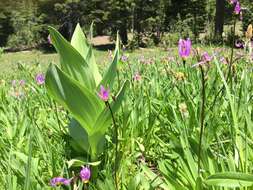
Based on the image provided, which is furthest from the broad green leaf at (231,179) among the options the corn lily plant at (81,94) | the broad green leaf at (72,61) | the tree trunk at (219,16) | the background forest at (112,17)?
the background forest at (112,17)

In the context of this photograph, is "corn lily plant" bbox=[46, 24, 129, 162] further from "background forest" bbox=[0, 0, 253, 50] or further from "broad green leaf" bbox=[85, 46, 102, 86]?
"background forest" bbox=[0, 0, 253, 50]

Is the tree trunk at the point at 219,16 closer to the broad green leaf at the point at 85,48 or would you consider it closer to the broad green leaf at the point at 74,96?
the broad green leaf at the point at 85,48

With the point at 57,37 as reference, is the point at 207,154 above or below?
below

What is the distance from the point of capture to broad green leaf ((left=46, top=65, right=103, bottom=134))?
138 centimetres

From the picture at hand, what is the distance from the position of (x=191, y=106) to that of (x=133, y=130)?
1.00ft

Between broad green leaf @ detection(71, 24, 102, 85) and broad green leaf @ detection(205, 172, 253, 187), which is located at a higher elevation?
broad green leaf @ detection(71, 24, 102, 85)

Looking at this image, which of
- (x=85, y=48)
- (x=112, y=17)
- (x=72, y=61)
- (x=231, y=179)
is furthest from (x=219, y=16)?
(x=231, y=179)

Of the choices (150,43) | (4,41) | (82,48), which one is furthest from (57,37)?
(4,41)

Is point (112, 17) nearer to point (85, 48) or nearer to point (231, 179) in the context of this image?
point (85, 48)

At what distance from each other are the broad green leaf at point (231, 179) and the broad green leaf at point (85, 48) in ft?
2.35

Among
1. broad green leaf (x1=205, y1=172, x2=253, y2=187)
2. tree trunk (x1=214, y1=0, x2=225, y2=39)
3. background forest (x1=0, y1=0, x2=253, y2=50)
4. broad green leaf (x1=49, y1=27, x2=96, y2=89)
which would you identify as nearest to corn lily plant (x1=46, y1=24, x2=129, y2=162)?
broad green leaf (x1=49, y1=27, x2=96, y2=89)

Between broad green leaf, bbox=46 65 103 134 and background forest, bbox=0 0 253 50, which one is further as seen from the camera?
background forest, bbox=0 0 253 50

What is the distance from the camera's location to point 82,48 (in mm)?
1743

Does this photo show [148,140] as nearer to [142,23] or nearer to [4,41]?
[142,23]
